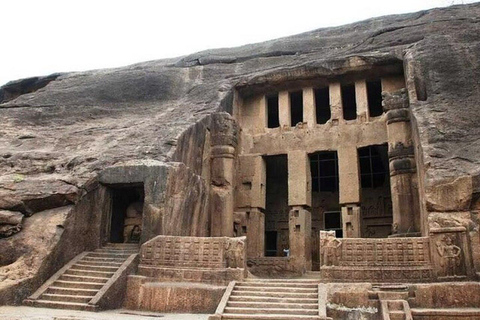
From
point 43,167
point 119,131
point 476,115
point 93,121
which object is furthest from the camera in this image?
point 93,121

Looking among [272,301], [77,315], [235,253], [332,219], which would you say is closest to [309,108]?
[332,219]

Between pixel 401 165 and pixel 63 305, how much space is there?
8.98 metres

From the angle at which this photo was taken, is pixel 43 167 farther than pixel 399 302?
Yes

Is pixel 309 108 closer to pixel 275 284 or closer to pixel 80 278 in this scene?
pixel 275 284

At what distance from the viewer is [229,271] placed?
9.03 metres

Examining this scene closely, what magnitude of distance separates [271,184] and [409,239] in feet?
34.5

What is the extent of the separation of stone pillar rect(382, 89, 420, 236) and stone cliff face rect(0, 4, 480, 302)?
0.69 meters

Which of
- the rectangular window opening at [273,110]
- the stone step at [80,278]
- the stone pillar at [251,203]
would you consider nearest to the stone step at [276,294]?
the stone step at [80,278]

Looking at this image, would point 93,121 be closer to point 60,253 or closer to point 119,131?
point 119,131

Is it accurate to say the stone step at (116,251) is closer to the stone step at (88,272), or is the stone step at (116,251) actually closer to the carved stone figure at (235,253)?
the stone step at (88,272)

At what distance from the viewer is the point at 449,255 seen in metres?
8.53

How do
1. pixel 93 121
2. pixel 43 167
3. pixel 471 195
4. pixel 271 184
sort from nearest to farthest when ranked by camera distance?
pixel 471 195 → pixel 43 167 → pixel 93 121 → pixel 271 184

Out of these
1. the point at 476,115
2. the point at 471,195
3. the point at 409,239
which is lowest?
the point at 409,239

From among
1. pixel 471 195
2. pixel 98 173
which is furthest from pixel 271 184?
pixel 471 195
